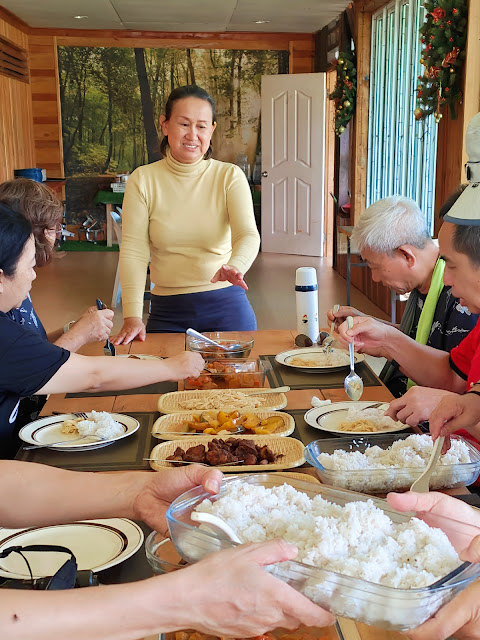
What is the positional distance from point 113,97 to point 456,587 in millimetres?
11208

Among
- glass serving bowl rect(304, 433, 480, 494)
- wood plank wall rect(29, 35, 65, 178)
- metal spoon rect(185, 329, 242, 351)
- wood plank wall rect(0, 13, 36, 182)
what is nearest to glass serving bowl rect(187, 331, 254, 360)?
metal spoon rect(185, 329, 242, 351)

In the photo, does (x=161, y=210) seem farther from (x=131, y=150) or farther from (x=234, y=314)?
(x=131, y=150)

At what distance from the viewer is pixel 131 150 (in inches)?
449

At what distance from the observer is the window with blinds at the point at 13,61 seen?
371 inches

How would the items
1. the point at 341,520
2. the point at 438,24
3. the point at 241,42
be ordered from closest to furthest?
1. the point at 341,520
2. the point at 438,24
3. the point at 241,42

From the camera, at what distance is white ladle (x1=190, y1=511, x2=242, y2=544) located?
0.91 m

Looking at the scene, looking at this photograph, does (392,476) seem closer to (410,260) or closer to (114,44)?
(410,260)

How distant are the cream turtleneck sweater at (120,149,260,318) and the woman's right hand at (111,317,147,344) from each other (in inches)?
5.7

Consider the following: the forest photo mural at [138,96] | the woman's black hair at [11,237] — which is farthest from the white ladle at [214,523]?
the forest photo mural at [138,96]

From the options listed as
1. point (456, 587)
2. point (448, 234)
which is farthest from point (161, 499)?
point (448, 234)

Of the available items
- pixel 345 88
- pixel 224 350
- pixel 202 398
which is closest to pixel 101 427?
pixel 202 398

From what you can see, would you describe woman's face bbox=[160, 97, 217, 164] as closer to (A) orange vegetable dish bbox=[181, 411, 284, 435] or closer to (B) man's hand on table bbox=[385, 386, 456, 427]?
(A) orange vegetable dish bbox=[181, 411, 284, 435]

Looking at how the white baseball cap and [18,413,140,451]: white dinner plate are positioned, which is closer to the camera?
the white baseball cap

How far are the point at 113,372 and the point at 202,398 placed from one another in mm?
265
